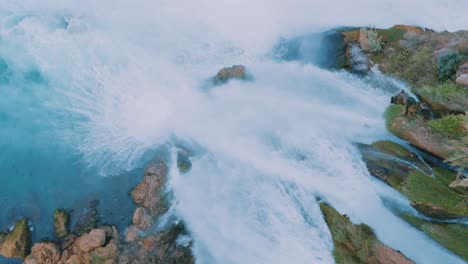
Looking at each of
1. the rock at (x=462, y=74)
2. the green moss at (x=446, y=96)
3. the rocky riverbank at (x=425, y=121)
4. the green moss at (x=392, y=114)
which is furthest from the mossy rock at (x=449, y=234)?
the rock at (x=462, y=74)

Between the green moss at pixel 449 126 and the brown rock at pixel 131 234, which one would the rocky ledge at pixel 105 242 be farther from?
the green moss at pixel 449 126

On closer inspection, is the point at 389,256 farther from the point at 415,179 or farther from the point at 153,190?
the point at 153,190

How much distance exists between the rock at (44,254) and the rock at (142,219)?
6.56 feet

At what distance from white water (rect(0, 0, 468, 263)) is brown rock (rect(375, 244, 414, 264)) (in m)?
0.42

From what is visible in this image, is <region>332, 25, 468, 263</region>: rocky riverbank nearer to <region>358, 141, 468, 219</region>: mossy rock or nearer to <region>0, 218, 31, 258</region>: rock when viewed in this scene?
<region>358, 141, 468, 219</region>: mossy rock

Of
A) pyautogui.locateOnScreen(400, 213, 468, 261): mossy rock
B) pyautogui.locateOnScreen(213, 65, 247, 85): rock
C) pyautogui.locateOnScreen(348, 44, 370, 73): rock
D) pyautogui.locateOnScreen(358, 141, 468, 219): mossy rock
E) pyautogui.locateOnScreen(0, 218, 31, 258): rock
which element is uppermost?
pyautogui.locateOnScreen(348, 44, 370, 73): rock

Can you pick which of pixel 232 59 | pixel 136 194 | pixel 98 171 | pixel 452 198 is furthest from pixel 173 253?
pixel 232 59

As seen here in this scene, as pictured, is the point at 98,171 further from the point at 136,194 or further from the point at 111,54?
the point at 111,54

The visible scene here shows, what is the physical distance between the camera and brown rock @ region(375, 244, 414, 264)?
7.94 m

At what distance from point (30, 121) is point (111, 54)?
383 cm

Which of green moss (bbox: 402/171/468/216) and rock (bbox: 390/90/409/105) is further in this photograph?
rock (bbox: 390/90/409/105)

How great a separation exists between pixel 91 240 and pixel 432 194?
8.05 m

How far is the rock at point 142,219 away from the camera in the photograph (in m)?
10.6

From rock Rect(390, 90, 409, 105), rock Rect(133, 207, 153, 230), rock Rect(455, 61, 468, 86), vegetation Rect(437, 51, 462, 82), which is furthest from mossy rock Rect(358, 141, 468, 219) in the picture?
rock Rect(133, 207, 153, 230)
